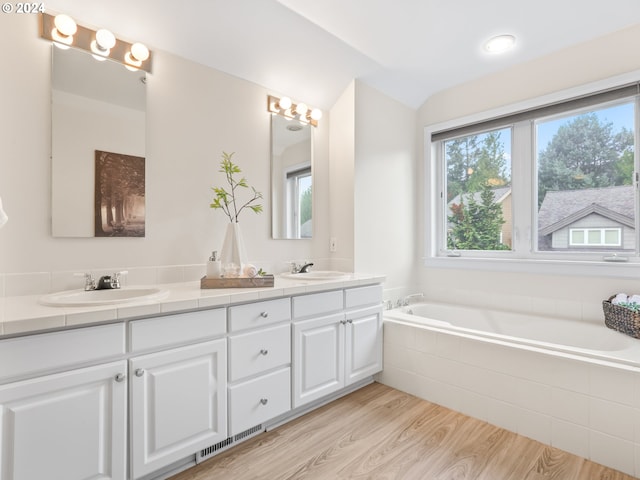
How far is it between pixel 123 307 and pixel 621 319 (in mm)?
2728

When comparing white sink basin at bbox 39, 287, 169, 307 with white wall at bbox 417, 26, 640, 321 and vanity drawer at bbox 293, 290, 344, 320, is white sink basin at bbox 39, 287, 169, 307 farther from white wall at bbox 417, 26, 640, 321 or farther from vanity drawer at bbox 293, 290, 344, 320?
white wall at bbox 417, 26, 640, 321

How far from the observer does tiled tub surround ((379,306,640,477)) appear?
1.65 meters

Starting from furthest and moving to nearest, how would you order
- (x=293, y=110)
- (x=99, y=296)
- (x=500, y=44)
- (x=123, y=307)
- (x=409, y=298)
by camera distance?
(x=409, y=298) < (x=293, y=110) < (x=500, y=44) < (x=99, y=296) < (x=123, y=307)

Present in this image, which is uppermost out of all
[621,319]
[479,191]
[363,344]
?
[479,191]

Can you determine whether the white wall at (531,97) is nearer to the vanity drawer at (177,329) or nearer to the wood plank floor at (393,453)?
the wood plank floor at (393,453)

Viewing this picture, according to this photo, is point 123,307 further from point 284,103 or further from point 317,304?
point 284,103

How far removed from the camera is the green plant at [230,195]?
2207mm

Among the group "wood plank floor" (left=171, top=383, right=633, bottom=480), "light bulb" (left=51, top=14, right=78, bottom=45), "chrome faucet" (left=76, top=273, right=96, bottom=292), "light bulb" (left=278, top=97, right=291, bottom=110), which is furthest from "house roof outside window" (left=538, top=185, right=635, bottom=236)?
"light bulb" (left=51, top=14, right=78, bottom=45)

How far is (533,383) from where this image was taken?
1.91 meters

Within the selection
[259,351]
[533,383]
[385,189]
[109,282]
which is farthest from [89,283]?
[533,383]

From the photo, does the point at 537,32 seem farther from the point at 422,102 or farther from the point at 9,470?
the point at 9,470

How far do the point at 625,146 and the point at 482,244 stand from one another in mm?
1187

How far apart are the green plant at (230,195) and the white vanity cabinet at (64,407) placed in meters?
1.07

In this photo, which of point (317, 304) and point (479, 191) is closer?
point (317, 304)
